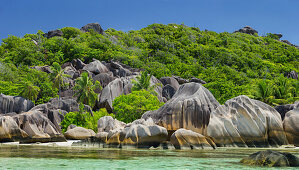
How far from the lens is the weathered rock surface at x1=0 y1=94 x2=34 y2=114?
130ft

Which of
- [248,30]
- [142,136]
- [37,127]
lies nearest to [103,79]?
[37,127]

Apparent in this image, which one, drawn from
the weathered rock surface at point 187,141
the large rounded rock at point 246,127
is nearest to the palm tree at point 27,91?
the large rounded rock at point 246,127

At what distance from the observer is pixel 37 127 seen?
96.6 ft

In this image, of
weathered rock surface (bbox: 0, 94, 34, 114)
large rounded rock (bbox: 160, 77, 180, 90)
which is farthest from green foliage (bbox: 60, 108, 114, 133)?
large rounded rock (bbox: 160, 77, 180, 90)

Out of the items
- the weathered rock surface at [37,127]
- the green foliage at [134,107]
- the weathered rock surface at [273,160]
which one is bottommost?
the weathered rock surface at [273,160]

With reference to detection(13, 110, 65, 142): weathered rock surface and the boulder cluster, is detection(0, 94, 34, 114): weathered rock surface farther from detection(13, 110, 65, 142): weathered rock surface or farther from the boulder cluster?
detection(13, 110, 65, 142): weathered rock surface

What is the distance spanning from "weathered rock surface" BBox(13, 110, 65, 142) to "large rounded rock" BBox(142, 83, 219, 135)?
31.9 feet

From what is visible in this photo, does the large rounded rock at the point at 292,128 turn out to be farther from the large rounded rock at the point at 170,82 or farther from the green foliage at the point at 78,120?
the large rounded rock at the point at 170,82

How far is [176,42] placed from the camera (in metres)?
92.9

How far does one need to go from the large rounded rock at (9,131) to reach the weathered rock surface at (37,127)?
3.34ft

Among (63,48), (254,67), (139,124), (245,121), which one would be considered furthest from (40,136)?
(254,67)

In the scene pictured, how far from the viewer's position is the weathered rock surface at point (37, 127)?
90.6 feet

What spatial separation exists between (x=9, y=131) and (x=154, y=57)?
5670cm

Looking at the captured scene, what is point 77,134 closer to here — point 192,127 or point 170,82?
point 192,127
